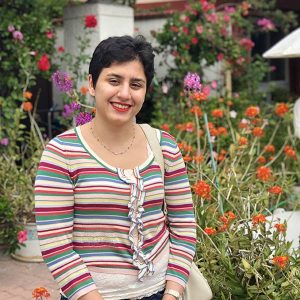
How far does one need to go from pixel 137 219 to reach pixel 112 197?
0.37 ft

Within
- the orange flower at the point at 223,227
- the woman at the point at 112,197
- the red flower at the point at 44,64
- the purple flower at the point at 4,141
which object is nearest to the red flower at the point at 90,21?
the red flower at the point at 44,64

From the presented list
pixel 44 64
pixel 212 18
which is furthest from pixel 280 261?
pixel 212 18

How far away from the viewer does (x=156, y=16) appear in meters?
7.64

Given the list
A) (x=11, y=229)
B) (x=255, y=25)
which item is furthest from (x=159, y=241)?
(x=255, y=25)

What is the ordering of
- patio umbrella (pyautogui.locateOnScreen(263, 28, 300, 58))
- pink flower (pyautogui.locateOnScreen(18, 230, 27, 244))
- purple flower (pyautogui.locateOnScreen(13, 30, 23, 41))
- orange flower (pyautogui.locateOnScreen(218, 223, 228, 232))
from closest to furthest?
1. orange flower (pyautogui.locateOnScreen(218, 223, 228, 232))
2. patio umbrella (pyautogui.locateOnScreen(263, 28, 300, 58))
3. pink flower (pyautogui.locateOnScreen(18, 230, 27, 244))
4. purple flower (pyautogui.locateOnScreen(13, 30, 23, 41))

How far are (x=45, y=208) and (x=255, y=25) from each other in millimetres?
7823

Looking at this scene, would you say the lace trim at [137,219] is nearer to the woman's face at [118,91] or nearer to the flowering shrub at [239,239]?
the woman's face at [118,91]

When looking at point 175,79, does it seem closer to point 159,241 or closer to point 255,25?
point 255,25

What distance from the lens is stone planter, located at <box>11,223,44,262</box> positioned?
4.71 meters

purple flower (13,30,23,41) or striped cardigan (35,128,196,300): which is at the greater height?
purple flower (13,30,23,41)

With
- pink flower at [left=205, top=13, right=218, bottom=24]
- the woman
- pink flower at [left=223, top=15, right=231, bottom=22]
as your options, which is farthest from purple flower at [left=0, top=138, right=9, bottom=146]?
the woman

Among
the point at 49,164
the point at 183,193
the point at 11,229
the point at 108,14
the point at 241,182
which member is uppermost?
the point at 108,14

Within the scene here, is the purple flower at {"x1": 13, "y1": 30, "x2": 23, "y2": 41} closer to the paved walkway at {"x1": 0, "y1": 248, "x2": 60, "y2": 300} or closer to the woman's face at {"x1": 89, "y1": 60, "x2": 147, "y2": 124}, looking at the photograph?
the paved walkway at {"x1": 0, "y1": 248, "x2": 60, "y2": 300}

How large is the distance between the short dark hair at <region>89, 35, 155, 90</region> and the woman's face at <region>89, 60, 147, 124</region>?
0.05 ft
